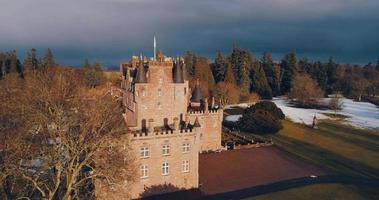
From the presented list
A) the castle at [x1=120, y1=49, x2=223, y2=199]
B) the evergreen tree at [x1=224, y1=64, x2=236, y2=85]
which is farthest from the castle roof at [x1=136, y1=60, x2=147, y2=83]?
the evergreen tree at [x1=224, y1=64, x2=236, y2=85]

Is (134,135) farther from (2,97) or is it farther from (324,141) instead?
(324,141)

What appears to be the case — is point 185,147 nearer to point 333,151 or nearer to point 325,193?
point 325,193

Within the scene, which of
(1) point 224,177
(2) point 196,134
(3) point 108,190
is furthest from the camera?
(1) point 224,177

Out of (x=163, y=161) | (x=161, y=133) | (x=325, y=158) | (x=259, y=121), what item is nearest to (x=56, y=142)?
(x=161, y=133)

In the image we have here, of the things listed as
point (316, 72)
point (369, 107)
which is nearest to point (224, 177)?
point (369, 107)

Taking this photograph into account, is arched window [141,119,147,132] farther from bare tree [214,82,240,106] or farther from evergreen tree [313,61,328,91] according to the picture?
evergreen tree [313,61,328,91]

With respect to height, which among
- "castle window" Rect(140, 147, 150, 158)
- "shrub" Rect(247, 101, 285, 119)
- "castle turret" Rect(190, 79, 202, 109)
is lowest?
"castle window" Rect(140, 147, 150, 158)
